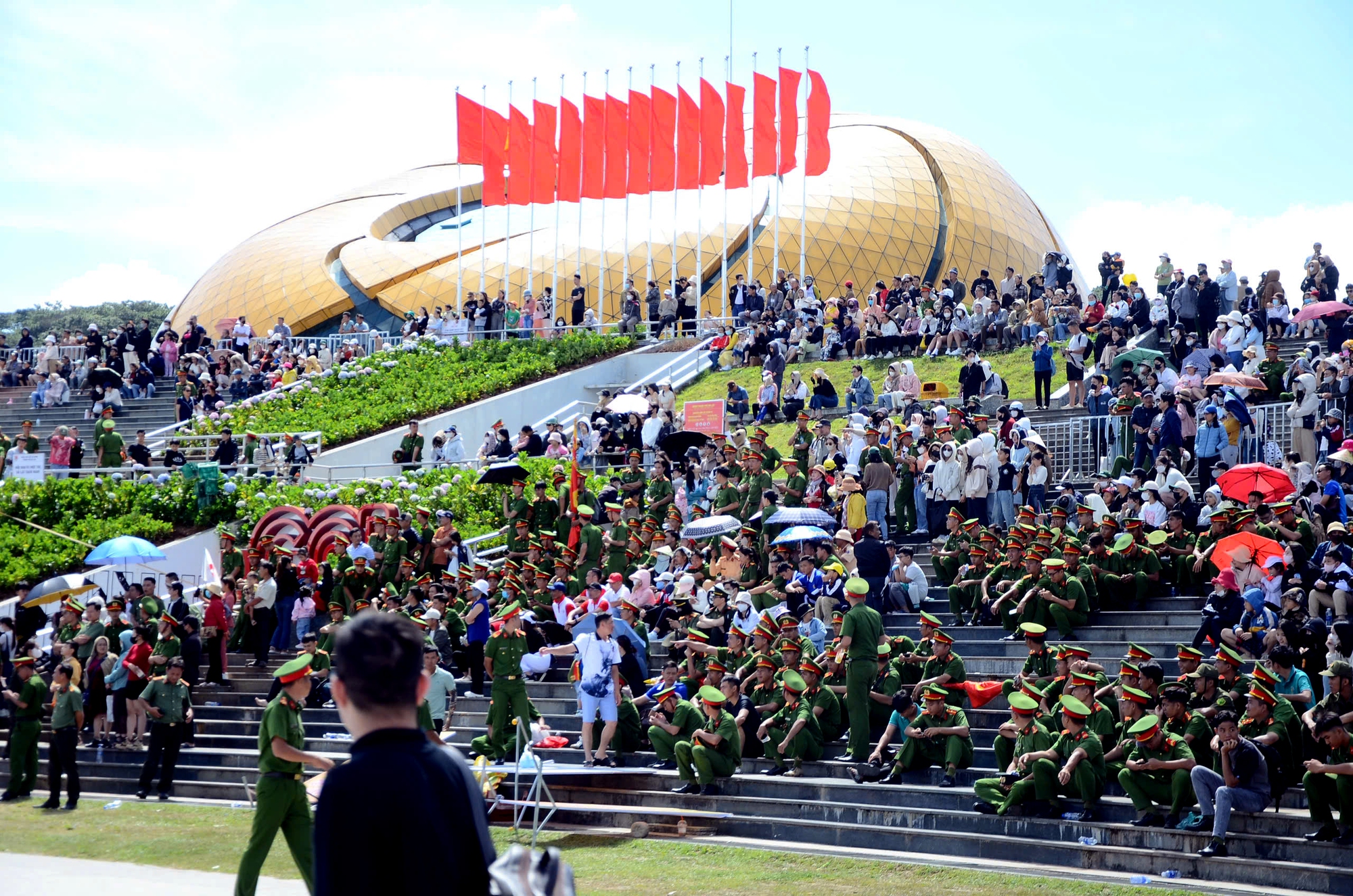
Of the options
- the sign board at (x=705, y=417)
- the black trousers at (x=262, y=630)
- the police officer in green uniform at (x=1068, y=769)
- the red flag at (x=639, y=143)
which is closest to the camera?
the police officer in green uniform at (x=1068, y=769)

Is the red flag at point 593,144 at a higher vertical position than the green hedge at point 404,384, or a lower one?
higher

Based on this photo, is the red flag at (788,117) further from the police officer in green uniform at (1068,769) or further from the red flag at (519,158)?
the police officer in green uniform at (1068,769)

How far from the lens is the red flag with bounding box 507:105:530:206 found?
36250 millimetres

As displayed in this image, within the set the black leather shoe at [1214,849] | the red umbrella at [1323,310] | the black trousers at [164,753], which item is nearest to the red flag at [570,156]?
the red umbrella at [1323,310]

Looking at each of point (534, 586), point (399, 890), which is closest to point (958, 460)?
point (534, 586)

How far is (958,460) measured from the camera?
1822 cm

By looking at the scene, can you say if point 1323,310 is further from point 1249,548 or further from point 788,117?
point 788,117

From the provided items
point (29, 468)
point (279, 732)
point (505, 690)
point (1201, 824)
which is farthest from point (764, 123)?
point (279, 732)

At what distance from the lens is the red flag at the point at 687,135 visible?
3503cm

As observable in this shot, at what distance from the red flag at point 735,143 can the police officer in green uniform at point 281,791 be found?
90.4ft

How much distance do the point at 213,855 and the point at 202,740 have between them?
17.4ft

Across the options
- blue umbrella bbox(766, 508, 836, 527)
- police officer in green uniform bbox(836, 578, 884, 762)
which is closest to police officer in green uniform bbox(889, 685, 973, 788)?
police officer in green uniform bbox(836, 578, 884, 762)

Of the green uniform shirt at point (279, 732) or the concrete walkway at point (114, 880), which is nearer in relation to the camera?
the green uniform shirt at point (279, 732)

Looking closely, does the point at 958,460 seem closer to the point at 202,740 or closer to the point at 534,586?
the point at 534,586
